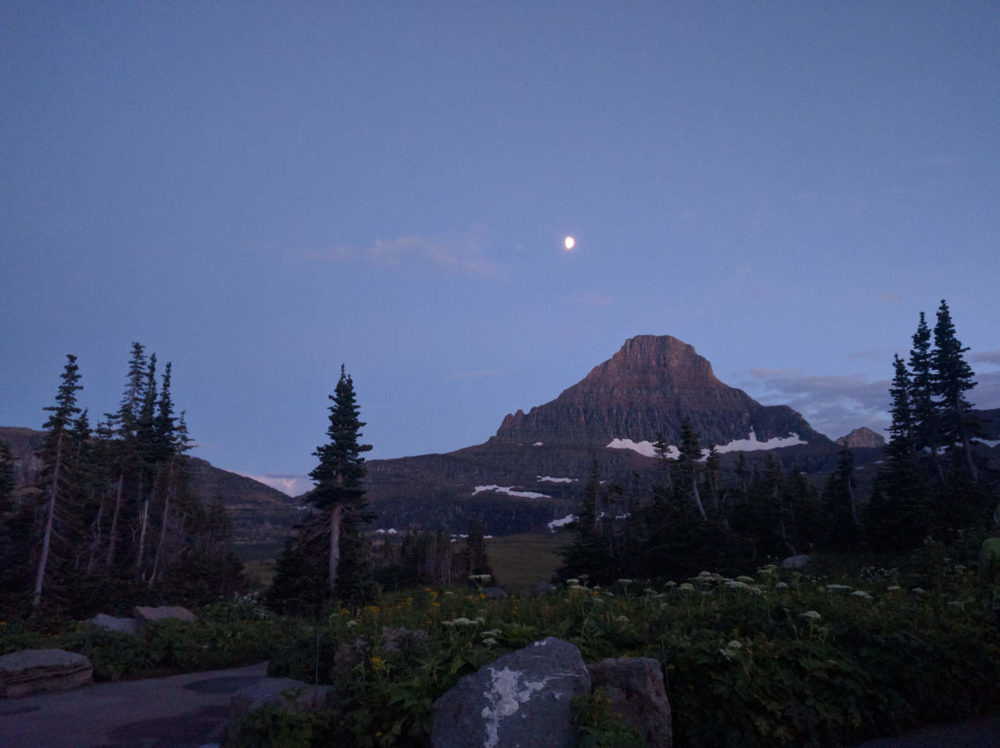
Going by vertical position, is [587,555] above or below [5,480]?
below

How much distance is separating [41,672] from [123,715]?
3.01 metres

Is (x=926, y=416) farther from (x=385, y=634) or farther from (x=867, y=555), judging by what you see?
(x=385, y=634)

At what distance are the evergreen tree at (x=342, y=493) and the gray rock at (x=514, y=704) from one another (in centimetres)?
2339

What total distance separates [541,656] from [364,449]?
79.3 feet

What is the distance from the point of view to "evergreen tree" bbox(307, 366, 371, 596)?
28453mm

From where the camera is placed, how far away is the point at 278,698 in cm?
667

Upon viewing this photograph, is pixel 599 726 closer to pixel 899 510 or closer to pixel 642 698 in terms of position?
pixel 642 698

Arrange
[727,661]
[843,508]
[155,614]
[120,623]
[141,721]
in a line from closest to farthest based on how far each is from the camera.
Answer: [727,661], [141,721], [120,623], [155,614], [843,508]

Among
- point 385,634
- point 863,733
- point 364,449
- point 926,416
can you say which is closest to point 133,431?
point 364,449

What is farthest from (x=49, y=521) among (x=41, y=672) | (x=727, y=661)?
(x=727, y=661)

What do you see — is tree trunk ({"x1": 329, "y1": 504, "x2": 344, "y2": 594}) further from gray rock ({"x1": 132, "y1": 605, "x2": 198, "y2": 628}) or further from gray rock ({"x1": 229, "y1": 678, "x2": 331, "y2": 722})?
gray rock ({"x1": 229, "y1": 678, "x2": 331, "y2": 722})

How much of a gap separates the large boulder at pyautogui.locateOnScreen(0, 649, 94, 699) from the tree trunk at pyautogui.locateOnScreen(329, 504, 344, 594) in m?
16.9

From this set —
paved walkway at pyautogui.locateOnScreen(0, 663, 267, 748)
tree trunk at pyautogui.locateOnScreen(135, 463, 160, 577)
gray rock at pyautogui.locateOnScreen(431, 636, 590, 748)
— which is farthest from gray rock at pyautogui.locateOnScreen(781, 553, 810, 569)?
tree trunk at pyautogui.locateOnScreen(135, 463, 160, 577)

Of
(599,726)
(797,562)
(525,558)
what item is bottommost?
(525,558)
